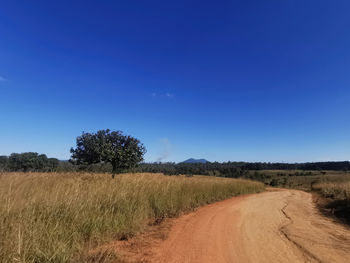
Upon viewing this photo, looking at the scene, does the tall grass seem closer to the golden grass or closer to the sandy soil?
the sandy soil

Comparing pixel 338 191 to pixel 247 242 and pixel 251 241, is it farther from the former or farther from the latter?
pixel 247 242

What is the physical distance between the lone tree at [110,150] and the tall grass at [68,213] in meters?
14.1

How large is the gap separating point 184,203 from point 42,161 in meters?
48.8

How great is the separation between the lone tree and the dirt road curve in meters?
15.6

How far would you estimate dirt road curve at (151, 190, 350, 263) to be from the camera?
147 inches

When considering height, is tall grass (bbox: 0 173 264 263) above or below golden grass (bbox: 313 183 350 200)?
above

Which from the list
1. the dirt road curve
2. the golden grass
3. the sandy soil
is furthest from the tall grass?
the golden grass

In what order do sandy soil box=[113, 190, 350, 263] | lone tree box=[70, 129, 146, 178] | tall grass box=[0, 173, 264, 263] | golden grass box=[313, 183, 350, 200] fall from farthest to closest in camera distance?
lone tree box=[70, 129, 146, 178], golden grass box=[313, 183, 350, 200], sandy soil box=[113, 190, 350, 263], tall grass box=[0, 173, 264, 263]

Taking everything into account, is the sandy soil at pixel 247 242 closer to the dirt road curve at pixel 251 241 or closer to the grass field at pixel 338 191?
the dirt road curve at pixel 251 241

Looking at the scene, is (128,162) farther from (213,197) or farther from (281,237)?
(281,237)

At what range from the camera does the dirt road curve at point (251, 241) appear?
12.3ft

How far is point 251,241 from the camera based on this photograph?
463cm

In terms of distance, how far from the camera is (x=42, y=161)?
43188 millimetres

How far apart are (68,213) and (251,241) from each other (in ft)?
15.1
